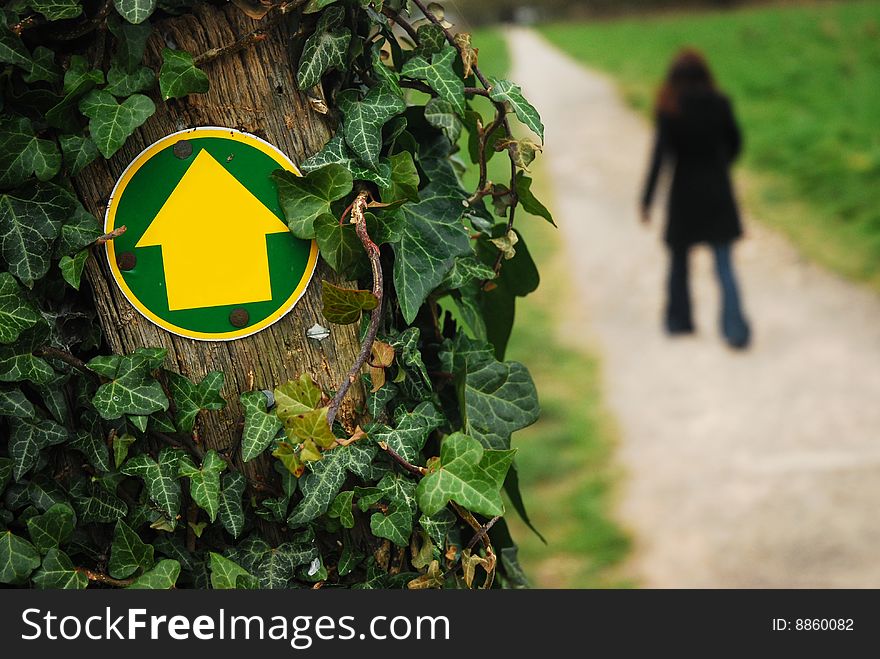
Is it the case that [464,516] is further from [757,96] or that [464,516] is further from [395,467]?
[757,96]

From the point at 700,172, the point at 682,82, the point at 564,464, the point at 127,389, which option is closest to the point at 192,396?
the point at 127,389

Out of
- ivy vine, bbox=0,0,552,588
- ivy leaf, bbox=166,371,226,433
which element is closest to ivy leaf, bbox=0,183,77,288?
ivy vine, bbox=0,0,552,588

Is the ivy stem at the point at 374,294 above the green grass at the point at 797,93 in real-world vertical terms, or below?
above

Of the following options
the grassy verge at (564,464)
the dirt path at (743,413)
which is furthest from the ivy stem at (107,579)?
the dirt path at (743,413)

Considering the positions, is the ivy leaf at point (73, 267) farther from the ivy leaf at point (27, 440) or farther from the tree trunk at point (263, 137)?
the ivy leaf at point (27, 440)

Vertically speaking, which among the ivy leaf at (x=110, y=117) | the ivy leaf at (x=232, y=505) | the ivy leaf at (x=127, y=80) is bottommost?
the ivy leaf at (x=232, y=505)

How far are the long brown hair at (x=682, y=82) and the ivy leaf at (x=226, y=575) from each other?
5.36m

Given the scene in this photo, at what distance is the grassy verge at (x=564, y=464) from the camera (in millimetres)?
3715

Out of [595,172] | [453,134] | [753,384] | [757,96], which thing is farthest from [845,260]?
[453,134]

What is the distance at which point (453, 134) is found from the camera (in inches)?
50.3

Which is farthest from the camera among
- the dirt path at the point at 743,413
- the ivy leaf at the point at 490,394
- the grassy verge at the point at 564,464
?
the dirt path at the point at 743,413

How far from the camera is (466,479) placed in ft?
3.98

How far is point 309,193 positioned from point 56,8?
358 millimetres

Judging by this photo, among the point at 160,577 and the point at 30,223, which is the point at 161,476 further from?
the point at 30,223
